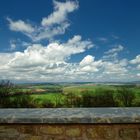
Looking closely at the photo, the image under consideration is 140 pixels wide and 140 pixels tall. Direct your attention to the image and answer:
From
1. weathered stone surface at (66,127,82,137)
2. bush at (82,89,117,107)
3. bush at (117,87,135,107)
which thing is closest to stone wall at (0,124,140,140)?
weathered stone surface at (66,127,82,137)

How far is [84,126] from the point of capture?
369cm

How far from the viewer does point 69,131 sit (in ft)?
12.2

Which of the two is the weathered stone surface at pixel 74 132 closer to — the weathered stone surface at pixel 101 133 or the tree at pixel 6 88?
the weathered stone surface at pixel 101 133

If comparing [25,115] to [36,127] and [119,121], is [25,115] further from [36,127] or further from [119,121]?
[119,121]

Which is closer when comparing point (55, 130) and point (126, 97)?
point (55, 130)

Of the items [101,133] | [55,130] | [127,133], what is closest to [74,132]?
[55,130]

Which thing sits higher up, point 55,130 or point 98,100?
point 98,100

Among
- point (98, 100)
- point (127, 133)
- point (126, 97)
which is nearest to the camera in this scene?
point (127, 133)

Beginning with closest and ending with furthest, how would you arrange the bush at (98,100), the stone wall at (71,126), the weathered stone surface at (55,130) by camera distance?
1. the stone wall at (71,126)
2. the weathered stone surface at (55,130)
3. the bush at (98,100)

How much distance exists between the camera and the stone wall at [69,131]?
3.66 metres

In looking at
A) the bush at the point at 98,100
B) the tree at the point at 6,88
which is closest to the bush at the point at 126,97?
the bush at the point at 98,100

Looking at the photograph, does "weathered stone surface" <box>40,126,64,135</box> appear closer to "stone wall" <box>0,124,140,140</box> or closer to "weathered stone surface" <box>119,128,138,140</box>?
"stone wall" <box>0,124,140,140</box>

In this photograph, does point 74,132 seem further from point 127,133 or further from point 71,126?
point 127,133

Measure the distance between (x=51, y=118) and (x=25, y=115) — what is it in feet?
1.50
